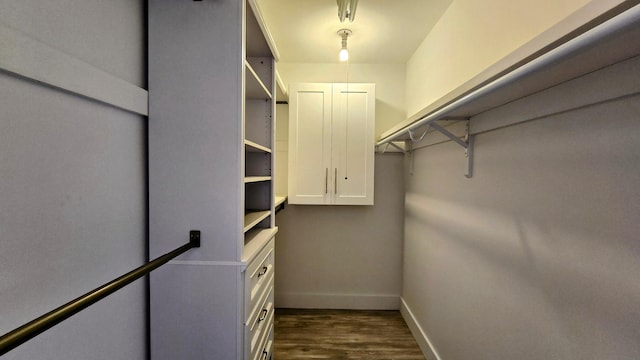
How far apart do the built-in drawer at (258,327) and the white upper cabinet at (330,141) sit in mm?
1051

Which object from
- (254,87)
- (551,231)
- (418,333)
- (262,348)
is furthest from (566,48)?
(418,333)

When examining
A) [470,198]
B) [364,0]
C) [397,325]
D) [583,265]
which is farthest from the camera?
[397,325]

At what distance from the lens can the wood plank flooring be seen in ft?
7.02

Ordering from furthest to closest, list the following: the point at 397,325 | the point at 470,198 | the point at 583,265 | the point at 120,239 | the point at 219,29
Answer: the point at 397,325 < the point at 470,198 < the point at 219,29 < the point at 120,239 < the point at 583,265

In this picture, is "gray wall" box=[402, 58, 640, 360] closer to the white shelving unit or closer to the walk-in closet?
the walk-in closet

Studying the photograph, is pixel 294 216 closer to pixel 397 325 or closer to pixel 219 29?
pixel 397 325

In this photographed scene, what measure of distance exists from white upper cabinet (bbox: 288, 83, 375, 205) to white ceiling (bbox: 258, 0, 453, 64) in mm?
329

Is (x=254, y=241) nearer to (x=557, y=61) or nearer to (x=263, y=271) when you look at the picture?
(x=263, y=271)

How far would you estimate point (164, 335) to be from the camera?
115 centimetres

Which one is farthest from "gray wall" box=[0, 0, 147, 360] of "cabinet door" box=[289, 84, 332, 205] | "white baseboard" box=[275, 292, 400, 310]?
"white baseboard" box=[275, 292, 400, 310]

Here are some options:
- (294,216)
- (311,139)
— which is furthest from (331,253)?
(311,139)

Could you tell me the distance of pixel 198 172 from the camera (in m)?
1.14

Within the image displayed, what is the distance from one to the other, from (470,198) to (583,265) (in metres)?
0.67

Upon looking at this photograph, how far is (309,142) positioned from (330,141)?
0.63ft
